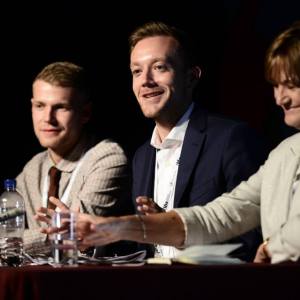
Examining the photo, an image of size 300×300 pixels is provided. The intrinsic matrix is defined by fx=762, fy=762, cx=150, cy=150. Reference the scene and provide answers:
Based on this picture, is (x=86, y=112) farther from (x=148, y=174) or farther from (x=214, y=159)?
(x=214, y=159)

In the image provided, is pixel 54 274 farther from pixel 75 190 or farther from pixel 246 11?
pixel 246 11

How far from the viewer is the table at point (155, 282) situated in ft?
4.97

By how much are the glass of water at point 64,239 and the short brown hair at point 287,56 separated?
0.71 meters

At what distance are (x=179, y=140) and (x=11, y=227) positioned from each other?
779mm

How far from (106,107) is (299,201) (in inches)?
87.7

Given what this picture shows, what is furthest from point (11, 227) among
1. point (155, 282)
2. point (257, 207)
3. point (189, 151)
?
point (155, 282)

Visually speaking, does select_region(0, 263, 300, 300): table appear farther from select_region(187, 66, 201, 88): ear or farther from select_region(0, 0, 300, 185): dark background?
select_region(0, 0, 300, 185): dark background

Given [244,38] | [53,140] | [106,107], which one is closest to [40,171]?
[53,140]

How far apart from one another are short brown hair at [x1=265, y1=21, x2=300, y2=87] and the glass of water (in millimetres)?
707

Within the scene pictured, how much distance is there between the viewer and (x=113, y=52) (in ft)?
13.4

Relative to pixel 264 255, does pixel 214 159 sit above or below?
above

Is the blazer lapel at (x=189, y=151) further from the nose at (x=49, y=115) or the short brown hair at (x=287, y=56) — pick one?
the short brown hair at (x=287, y=56)

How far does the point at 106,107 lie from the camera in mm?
4125

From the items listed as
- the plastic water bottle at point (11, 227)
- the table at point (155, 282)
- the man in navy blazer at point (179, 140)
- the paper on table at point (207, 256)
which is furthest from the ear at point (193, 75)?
the table at point (155, 282)
